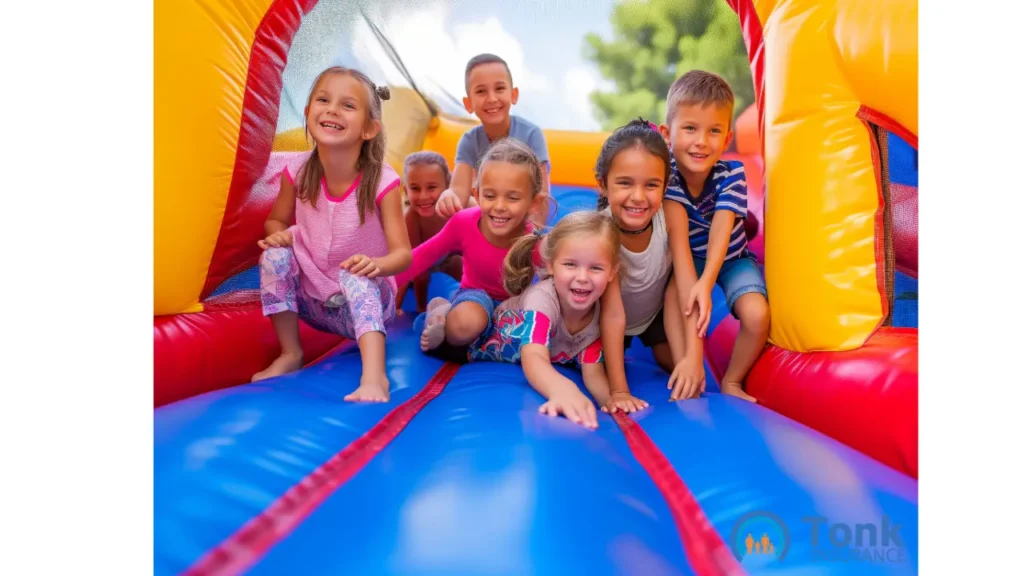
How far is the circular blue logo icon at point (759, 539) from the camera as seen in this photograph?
2.72 feet

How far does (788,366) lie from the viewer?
1429mm

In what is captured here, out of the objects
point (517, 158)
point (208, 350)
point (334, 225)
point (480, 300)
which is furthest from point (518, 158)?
point (208, 350)

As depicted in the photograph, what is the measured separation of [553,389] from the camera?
135 centimetres

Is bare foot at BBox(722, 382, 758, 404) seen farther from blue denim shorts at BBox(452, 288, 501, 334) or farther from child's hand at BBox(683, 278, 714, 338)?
blue denim shorts at BBox(452, 288, 501, 334)

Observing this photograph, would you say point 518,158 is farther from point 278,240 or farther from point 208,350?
point 208,350

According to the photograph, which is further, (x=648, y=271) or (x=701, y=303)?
(x=648, y=271)

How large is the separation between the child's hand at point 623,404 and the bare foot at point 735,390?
22 centimetres

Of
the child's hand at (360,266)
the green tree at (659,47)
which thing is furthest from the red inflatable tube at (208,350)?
the green tree at (659,47)

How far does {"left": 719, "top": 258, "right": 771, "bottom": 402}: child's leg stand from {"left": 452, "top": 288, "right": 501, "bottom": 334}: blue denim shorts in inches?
21.6

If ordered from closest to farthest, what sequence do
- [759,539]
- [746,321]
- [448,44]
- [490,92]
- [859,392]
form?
[759,539], [859,392], [746,321], [490,92], [448,44]

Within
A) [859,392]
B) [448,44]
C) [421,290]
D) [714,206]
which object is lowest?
[859,392]

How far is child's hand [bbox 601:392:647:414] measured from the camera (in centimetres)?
143

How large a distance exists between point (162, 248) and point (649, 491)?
1001 mm

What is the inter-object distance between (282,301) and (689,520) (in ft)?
3.44
